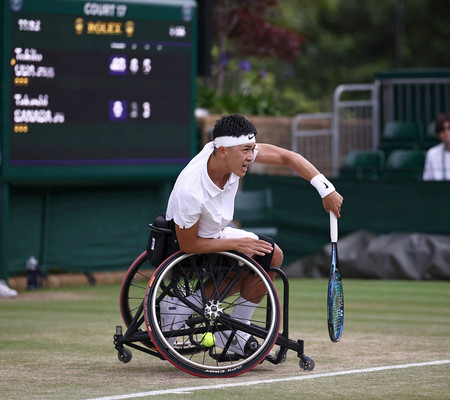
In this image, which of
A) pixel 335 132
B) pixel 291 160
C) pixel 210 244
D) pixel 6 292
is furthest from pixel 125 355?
pixel 335 132

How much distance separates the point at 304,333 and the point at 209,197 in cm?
265

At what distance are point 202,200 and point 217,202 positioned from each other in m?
0.16

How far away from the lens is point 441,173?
15828 millimetres

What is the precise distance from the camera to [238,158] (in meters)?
7.07

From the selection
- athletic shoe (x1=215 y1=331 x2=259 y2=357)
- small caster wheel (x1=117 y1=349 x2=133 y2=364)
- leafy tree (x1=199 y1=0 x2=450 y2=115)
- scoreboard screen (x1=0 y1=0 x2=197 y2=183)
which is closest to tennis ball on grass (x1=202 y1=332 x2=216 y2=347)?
athletic shoe (x1=215 y1=331 x2=259 y2=357)

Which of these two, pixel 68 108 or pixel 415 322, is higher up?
pixel 68 108

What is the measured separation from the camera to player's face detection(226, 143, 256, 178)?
23.2 feet

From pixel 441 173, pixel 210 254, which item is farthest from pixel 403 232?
pixel 210 254

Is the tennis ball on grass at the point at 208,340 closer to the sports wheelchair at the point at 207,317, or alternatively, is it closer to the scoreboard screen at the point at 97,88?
the sports wheelchair at the point at 207,317

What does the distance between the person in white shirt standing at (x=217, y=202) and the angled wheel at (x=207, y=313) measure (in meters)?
0.03

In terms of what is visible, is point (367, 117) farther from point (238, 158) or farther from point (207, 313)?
point (207, 313)

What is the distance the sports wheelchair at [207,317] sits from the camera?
23.0 ft

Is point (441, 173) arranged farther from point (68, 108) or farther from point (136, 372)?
point (136, 372)

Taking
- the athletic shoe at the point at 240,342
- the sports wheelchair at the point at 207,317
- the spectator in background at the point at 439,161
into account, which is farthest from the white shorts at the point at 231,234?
the spectator in background at the point at 439,161
